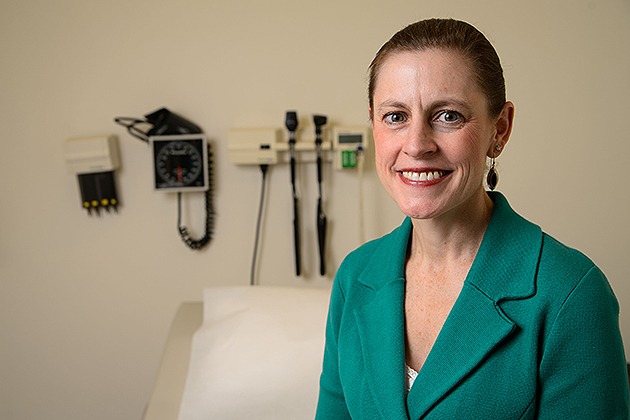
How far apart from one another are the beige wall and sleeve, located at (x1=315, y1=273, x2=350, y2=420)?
2.61 feet

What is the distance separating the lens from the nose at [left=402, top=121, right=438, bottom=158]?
0.78 metres

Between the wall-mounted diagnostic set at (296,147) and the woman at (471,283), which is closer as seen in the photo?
the woman at (471,283)

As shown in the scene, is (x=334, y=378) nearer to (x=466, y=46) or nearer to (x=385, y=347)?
(x=385, y=347)

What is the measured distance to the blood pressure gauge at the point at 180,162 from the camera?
1.78 meters

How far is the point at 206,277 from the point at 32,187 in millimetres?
755

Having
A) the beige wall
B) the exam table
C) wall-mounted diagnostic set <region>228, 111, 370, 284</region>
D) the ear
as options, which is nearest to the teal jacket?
the ear

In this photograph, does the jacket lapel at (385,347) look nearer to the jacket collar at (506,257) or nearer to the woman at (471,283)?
the woman at (471,283)

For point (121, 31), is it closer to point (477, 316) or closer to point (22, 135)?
point (22, 135)

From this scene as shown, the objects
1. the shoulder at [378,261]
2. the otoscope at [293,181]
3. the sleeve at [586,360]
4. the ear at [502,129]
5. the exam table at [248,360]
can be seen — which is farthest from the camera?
the otoscope at [293,181]

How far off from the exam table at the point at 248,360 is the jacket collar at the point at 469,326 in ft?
1.55

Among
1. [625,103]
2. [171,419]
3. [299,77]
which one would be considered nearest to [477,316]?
[171,419]

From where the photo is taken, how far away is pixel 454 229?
0.91m

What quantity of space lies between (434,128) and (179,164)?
121 centimetres

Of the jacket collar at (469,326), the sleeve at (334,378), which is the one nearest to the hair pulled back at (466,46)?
the jacket collar at (469,326)
